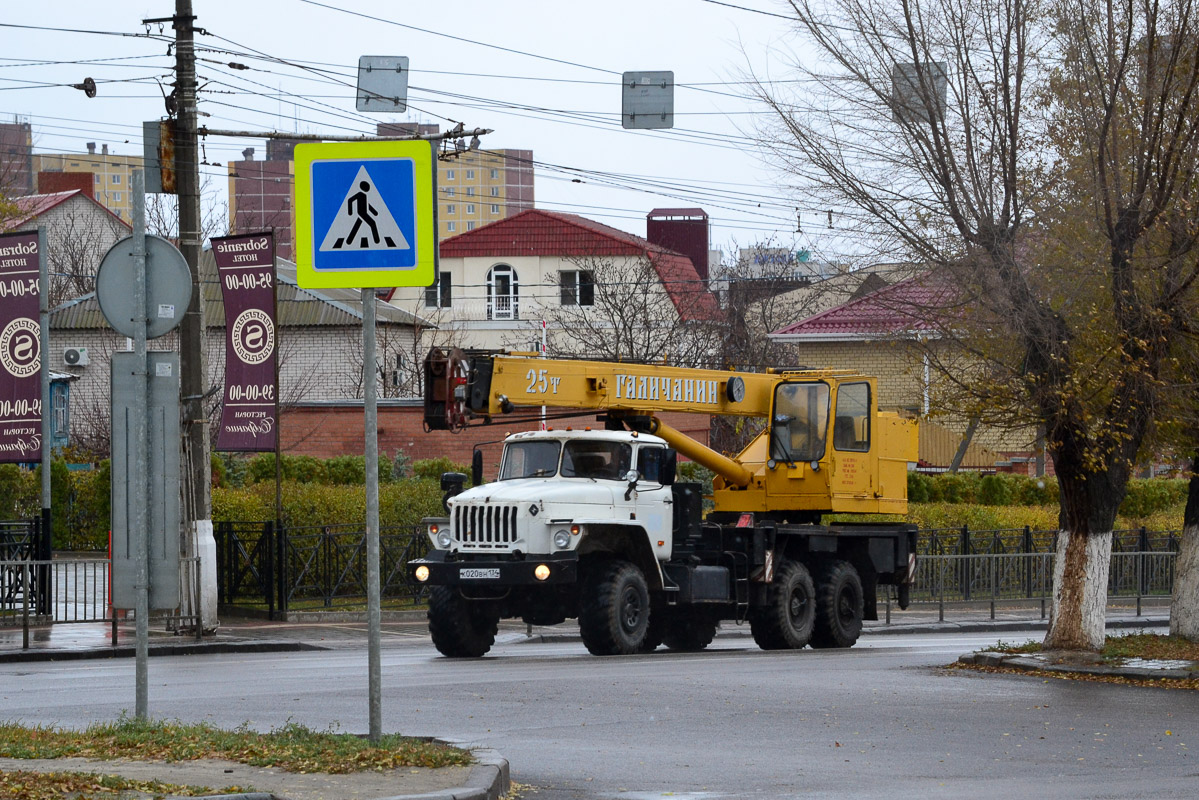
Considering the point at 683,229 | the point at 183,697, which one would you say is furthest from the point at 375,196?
the point at 683,229

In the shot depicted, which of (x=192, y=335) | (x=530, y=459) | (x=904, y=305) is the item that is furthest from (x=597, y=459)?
(x=192, y=335)

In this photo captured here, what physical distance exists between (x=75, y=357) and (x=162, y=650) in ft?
109

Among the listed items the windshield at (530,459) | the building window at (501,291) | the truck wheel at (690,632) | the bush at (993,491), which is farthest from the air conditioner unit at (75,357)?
the windshield at (530,459)

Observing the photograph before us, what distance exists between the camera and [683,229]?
243 feet

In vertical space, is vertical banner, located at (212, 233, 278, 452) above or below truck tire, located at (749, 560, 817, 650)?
above

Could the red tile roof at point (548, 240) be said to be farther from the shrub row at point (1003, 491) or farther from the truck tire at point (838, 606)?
the truck tire at point (838, 606)

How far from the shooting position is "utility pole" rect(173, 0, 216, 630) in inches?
867

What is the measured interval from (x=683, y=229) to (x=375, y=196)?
65450mm

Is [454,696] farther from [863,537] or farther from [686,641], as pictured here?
[863,537]

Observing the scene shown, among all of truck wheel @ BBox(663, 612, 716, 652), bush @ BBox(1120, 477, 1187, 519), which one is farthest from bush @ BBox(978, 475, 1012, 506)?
truck wheel @ BBox(663, 612, 716, 652)

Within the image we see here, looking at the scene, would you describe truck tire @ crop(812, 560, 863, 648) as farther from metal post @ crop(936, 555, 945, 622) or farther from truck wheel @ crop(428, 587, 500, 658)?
metal post @ crop(936, 555, 945, 622)

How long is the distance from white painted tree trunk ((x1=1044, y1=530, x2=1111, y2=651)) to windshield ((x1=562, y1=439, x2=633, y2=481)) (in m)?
5.33

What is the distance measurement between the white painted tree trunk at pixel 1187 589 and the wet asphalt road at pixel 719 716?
303 cm

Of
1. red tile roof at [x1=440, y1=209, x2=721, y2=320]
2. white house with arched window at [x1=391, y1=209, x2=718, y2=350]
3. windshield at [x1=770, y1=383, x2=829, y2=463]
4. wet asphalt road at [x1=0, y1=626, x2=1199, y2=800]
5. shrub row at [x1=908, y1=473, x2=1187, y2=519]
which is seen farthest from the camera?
white house with arched window at [x1=391, y1=209, x2=718, y2=350]
